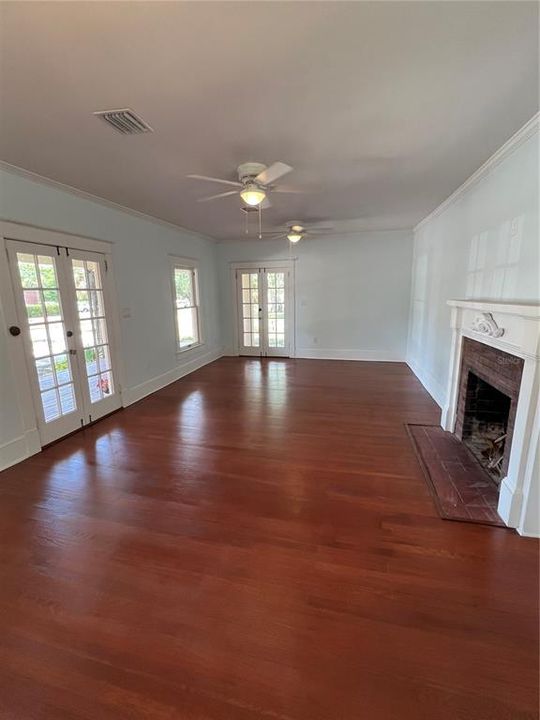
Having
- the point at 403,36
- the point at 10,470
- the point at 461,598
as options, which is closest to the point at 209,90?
the point at 403,36

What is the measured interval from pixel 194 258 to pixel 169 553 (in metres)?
5.34

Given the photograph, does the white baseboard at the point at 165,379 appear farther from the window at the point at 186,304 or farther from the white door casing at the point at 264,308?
the white door casing at the point at 264,308

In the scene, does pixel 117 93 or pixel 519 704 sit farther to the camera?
pixel 117 93

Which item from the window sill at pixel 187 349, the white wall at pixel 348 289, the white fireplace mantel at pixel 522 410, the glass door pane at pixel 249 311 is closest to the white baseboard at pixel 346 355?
the white wall at pixel 348 289

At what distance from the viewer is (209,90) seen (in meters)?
1.77

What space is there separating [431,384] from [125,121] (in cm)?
462

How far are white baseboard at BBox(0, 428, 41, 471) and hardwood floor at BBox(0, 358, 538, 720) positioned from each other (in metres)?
0.11

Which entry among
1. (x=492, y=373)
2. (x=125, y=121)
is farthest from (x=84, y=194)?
(x=492, y=373)

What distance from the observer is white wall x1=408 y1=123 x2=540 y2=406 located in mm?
2242

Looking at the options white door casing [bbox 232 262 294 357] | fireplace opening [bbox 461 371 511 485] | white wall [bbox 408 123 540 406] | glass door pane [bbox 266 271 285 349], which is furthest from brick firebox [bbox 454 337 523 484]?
glass door pane [bbox 266 271 285 349]

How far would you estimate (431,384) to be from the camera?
4.66 meters

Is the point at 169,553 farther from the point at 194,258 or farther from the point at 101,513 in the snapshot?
the point at 194,258

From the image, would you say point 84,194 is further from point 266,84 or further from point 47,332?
point 266,84

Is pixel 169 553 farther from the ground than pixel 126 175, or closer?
closer
